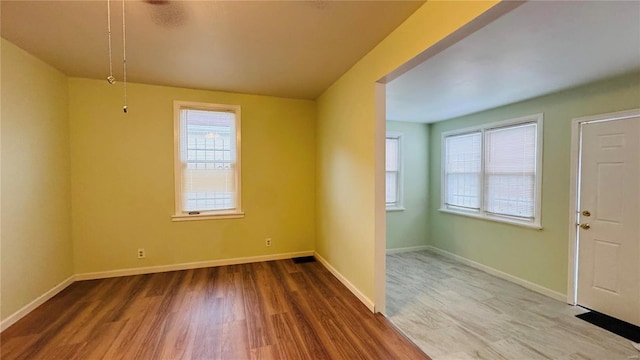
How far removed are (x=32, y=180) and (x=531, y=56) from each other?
16.2 ft

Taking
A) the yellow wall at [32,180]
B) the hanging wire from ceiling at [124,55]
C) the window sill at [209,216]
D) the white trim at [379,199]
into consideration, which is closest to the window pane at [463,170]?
the white trim at [379,199]

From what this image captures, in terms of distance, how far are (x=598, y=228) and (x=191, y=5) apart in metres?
4.40

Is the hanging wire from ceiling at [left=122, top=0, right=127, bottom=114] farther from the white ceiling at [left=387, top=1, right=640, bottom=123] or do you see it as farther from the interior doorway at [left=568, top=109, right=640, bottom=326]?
the interior doorway at [left=568, top=109, right=640, bottom=326]

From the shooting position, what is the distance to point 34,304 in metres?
2.75

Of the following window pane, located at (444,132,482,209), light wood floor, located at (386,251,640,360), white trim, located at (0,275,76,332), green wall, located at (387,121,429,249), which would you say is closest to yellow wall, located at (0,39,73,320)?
white trim, located at (0,275,76,332)

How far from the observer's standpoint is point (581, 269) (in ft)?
9.92

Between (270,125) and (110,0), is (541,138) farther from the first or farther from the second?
Answer: (110,0)

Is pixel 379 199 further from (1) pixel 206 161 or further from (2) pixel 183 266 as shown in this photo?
(2) pixel 183 266

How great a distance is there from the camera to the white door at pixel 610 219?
8.69 feet

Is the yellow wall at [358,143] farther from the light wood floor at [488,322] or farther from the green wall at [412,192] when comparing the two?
the green wall at [412,192]

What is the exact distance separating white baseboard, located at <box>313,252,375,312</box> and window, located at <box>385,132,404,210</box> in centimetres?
174

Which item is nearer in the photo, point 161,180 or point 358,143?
point 358,143

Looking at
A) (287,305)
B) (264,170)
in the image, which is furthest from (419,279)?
(264,170)

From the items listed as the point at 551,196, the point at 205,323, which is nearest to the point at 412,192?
the point at 551,196
